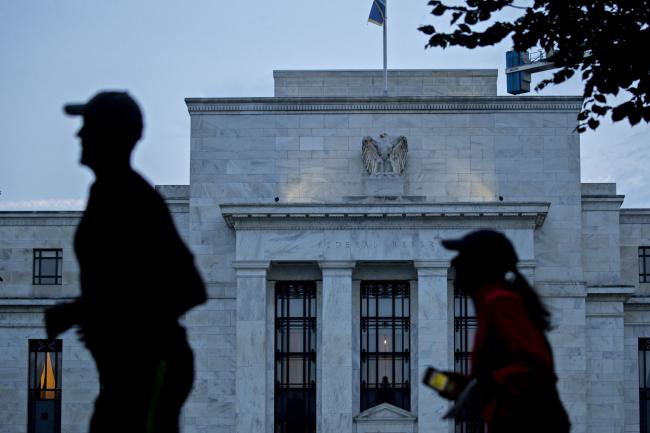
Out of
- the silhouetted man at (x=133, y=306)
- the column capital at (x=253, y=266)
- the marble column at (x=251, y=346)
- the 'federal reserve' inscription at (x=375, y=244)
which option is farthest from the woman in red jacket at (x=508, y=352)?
the column capital at (x=253, y=266)

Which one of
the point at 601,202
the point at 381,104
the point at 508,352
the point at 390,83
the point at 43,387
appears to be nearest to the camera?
the point at 508,352

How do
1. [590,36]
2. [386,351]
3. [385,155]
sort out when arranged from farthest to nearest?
[385,155]
[386,351]
[590,36]

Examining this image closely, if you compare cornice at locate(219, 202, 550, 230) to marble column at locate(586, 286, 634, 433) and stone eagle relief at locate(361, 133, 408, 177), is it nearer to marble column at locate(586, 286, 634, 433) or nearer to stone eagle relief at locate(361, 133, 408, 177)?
stone eagle relief at locate(361, 133, 408, 177)

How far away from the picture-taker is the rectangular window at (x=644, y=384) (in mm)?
49469

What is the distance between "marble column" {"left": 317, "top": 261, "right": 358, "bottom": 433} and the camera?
150ft

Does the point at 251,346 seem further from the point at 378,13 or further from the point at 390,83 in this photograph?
the point at 378,13

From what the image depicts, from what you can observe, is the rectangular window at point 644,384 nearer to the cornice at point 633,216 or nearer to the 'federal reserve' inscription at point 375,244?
the cornice at point 633,216

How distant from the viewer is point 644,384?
4959 centimetres

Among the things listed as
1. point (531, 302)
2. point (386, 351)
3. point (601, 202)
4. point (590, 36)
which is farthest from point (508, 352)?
point (601, 202)

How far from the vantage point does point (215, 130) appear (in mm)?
48906

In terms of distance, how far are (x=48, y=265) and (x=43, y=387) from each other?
438 centimetres

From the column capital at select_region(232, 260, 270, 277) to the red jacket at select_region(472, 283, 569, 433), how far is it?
131ft

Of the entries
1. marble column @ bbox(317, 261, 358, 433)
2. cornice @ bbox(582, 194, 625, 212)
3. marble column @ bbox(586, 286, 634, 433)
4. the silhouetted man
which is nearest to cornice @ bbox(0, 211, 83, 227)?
marble column @ bbox(317, 261, 358, 433)

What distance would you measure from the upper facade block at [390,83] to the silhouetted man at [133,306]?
4436cm
